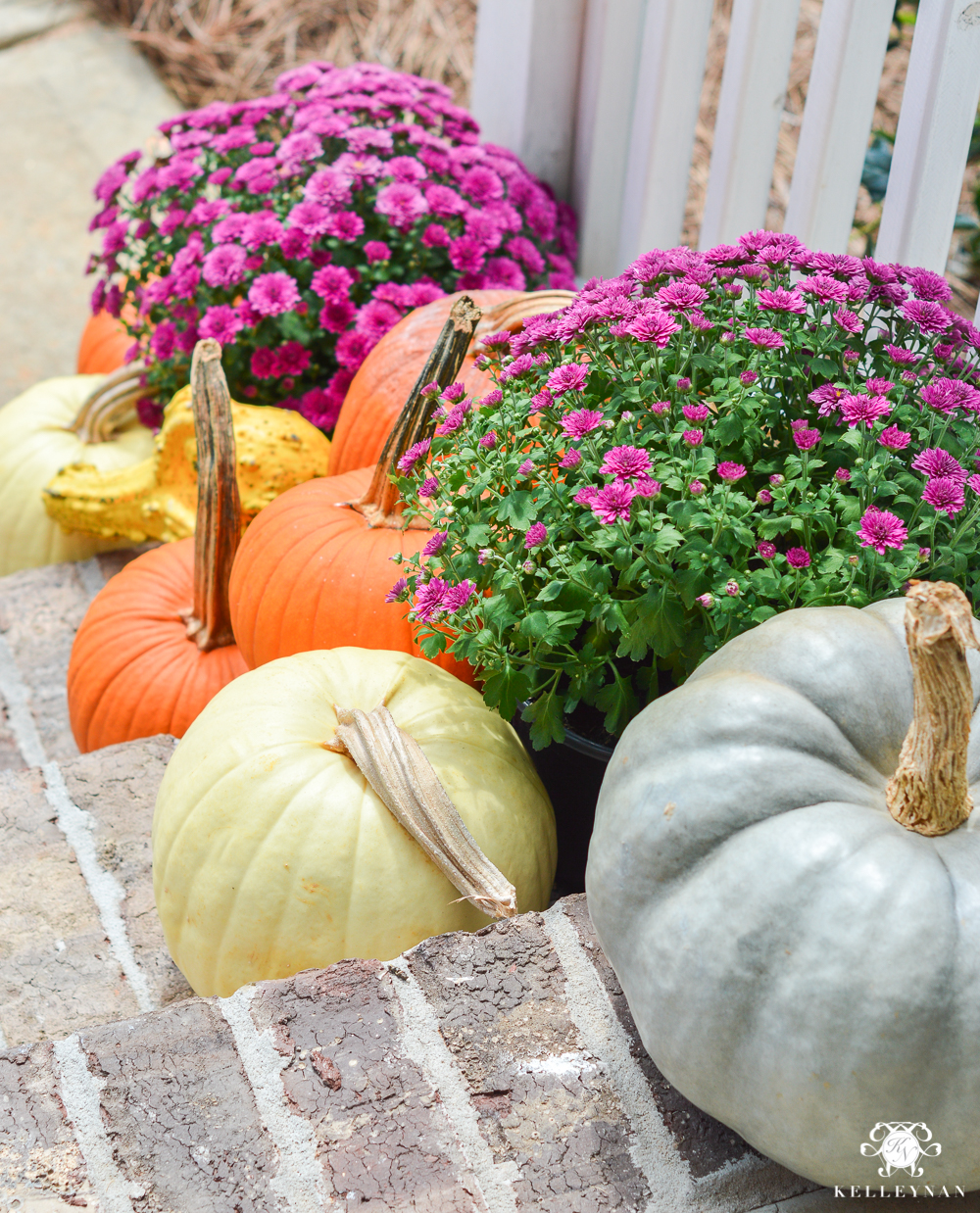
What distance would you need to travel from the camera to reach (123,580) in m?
2.18

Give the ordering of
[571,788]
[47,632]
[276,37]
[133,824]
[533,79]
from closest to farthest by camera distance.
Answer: [571,788] < [133,824] < [47,632] < [533,79] < [276,37]

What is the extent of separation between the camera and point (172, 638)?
2.06 metres

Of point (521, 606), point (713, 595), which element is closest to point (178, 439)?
point (521, 606)

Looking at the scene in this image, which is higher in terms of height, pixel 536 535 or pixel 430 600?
pixel 536 535

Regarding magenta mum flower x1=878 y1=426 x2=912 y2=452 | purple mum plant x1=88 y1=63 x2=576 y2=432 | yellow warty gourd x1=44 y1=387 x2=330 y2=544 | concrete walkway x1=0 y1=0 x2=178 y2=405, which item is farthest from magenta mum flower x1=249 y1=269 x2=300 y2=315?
concrete walkway x1=0 y1=0 x2=178 y2=405

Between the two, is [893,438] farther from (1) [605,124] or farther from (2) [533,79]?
(2) [533,79]

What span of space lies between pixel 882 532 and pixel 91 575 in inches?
82.3

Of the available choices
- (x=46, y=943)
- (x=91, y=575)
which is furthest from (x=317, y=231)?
(x=46, y=943)

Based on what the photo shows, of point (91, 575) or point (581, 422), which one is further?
point (91, 575)

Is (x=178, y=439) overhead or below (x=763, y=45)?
below

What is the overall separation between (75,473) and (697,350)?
1699 millimetres

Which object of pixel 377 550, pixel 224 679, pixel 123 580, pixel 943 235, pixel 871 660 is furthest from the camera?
pixel 123 580

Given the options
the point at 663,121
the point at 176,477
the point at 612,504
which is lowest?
the point at 176,477

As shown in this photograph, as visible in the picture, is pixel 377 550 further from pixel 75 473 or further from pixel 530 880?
pixel 75 473
